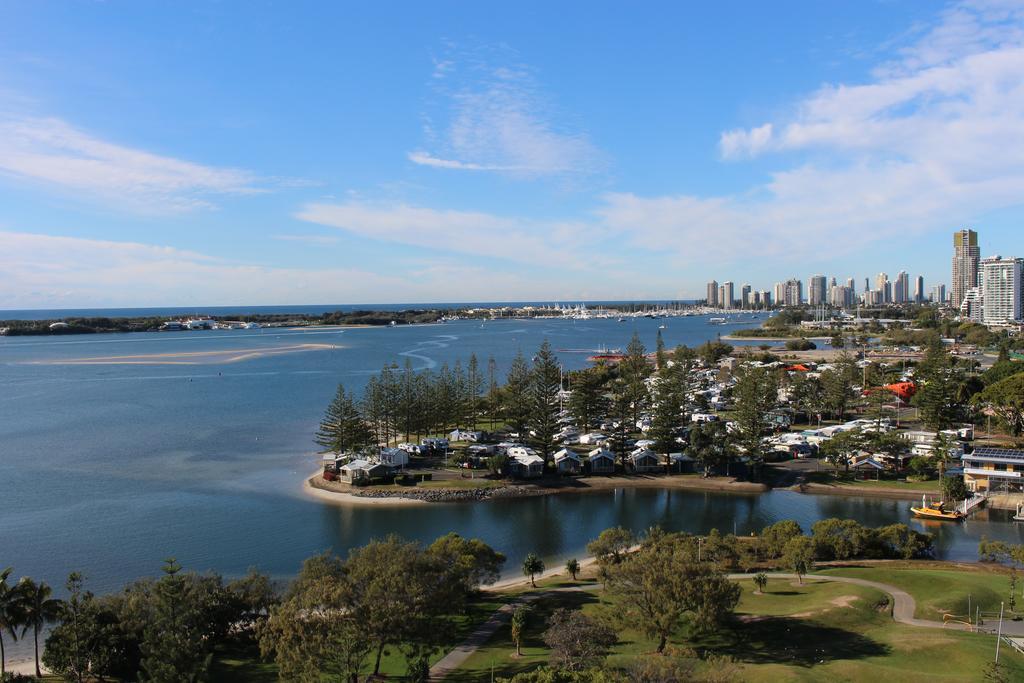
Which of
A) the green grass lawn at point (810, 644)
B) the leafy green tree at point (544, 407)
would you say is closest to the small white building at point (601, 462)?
the leafy green tree at point (544, 407)

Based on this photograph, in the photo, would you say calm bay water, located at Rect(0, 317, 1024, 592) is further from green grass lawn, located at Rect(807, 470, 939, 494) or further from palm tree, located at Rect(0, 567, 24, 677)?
palm tree, located at Rect(0, 567, 24, 677)

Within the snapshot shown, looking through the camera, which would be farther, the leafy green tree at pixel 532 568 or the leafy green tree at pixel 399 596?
the leafy green tree at pixel 532 568

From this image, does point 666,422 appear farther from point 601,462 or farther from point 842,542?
point 842,542

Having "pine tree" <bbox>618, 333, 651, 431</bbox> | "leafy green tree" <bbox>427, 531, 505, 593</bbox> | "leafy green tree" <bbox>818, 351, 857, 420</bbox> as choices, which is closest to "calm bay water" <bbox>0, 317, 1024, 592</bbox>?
"leafy green tree" <bbox>427, 531, 505, 593</bbox>

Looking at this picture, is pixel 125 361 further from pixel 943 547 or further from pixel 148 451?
pixel 943 547

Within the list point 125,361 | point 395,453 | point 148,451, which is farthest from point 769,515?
point 125,361

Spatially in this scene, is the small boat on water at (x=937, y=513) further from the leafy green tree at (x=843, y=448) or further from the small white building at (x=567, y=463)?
the small white building at (x=567, y=463)

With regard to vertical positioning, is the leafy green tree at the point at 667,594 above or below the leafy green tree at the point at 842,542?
above

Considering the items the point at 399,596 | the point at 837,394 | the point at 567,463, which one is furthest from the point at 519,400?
the point at 399,596
